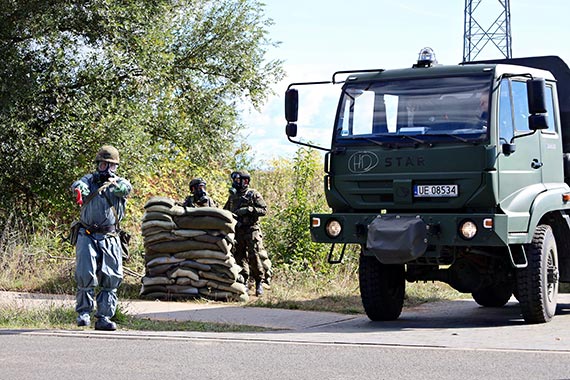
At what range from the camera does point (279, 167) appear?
21734 mm

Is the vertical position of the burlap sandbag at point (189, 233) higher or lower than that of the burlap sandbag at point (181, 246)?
higher

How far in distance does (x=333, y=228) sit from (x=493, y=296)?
356 centimetres

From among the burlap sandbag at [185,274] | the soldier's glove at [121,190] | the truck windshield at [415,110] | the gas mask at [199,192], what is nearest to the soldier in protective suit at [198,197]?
the gas mask at [199,192]

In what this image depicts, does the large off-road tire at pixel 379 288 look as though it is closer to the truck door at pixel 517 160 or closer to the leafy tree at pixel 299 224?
the truck door at pixel 517 160

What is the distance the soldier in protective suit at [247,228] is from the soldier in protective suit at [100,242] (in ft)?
14.5

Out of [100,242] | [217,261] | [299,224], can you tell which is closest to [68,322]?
[100,242]

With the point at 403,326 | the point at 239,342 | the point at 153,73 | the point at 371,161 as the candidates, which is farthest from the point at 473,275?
the point at 153,73

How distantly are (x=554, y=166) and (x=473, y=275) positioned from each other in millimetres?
1645

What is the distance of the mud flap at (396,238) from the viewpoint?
10.8 m

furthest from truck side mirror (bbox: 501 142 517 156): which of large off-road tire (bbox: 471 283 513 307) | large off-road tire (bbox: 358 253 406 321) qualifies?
large off-road tire (bbox: 471 283 513 307)

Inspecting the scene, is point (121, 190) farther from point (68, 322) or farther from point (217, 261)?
point (217, 261)

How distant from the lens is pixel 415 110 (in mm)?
11422

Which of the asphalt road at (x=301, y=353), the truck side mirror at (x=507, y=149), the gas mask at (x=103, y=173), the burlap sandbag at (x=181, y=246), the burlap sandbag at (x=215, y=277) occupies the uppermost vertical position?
the truck side mirror at (x=507, y=149)

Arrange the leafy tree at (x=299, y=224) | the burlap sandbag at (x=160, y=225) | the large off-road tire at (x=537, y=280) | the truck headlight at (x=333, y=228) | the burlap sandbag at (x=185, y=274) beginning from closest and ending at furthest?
1. the large off-road tire at (x=537, y=280)
2. the truck headlight at (x=333, y=228)
3. the burlap sandbag at (x=185, y=274)
4. the burlap sandbag at (x=160, y=225)
5. the leafy tree at (x=299, y=224)
